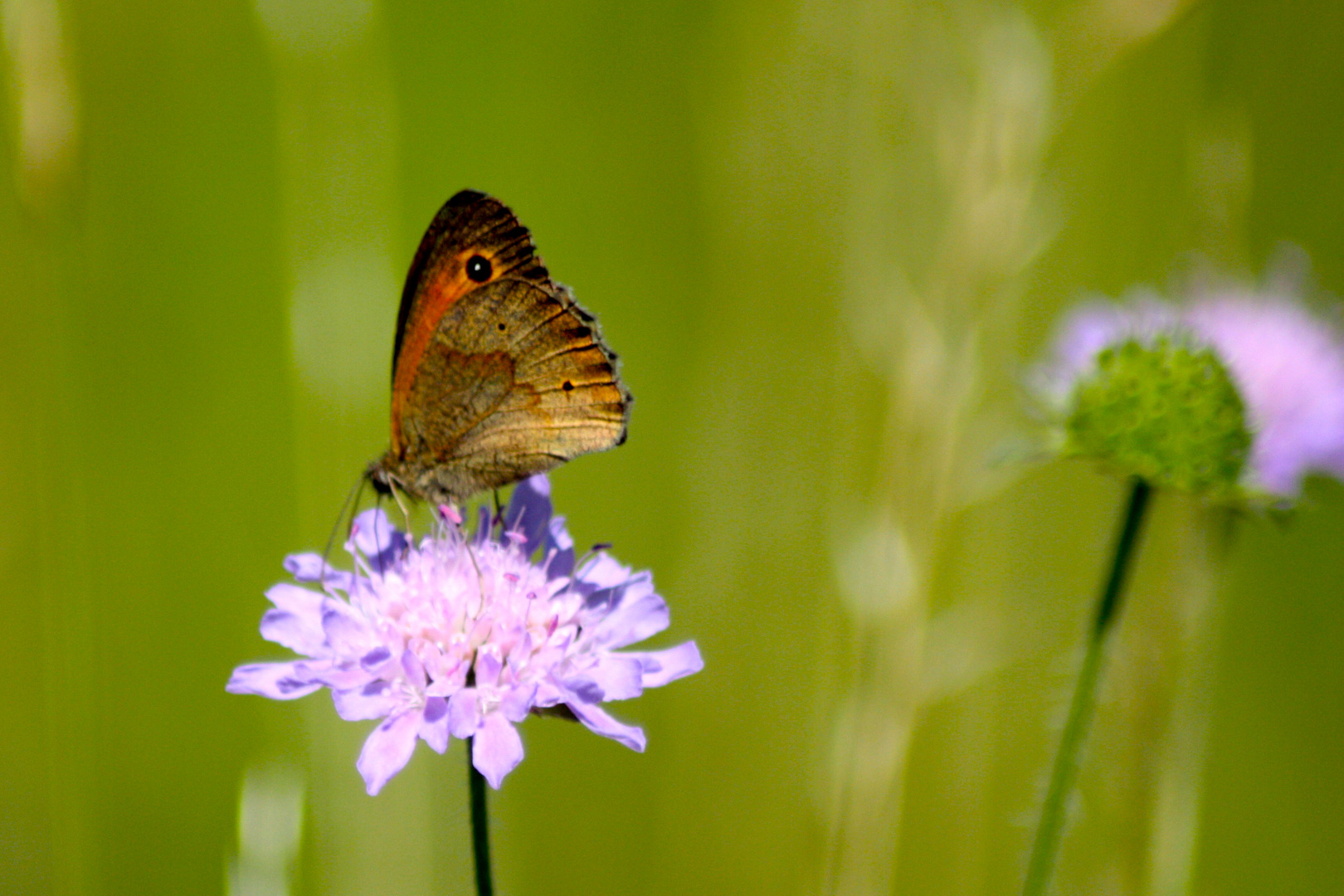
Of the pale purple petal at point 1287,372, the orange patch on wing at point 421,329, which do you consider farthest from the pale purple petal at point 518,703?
the pale purple petal at point 1287,372

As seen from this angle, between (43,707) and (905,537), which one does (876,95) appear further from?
(43,707)

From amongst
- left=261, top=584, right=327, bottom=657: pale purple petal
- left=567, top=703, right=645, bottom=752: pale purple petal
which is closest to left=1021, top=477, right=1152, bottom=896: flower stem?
left=567, top=703, right=645, bottom=752: pale purple petal

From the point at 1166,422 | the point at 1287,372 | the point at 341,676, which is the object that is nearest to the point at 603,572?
the point at 341,676

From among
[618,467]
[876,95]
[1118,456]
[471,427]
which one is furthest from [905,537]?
[618,467]

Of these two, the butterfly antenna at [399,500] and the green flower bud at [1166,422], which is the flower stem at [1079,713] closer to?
the green flower bud at [1166,422]

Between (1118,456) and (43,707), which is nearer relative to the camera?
(1118,456)

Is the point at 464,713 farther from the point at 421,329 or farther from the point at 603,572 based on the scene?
the point at 421,329
